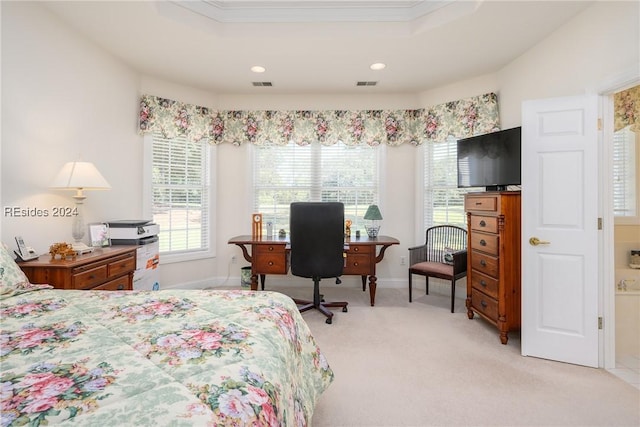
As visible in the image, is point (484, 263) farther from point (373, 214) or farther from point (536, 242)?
point (373, 214)

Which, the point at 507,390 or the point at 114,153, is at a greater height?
the point at 114,153

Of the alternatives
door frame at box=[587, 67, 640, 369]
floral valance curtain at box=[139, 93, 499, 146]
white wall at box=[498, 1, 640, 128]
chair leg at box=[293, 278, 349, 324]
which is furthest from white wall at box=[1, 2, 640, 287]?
chair leg at box=[293, 278, 349, 324]

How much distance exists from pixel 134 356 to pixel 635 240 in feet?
12.1

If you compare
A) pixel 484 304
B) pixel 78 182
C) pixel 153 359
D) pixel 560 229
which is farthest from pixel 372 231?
pixel 153 359

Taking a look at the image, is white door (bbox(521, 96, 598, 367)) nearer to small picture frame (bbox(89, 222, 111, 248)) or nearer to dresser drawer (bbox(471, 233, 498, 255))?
dresser drawer (bbox(471, 233, 498, 255))

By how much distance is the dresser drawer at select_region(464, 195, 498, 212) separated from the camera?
8.67 ft

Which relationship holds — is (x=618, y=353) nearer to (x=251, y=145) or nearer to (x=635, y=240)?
(x=635, y=240)

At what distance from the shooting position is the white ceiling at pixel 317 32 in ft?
8.07

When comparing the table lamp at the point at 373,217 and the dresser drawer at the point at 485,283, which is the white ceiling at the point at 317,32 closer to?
the table lamp at the point at 373,217

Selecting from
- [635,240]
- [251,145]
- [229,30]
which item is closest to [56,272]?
[229,30]

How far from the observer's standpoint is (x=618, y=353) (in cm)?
240

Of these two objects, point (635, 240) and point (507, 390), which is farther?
point (635, 240)

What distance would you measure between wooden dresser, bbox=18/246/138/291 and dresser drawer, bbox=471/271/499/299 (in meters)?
3.21

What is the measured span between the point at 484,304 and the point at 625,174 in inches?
68.0
